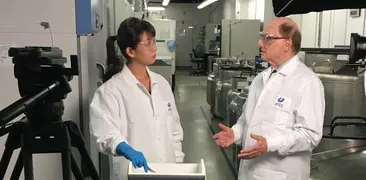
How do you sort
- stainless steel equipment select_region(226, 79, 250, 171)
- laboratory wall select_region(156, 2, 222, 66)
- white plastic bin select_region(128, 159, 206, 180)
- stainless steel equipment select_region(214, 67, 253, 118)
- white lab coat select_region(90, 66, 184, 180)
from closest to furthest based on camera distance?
1. white plastic bin select_region(128, 159, 206, 180)
2. white lab coat select_region(90, 66, 184, 180)
3. stainless steel equipment select_region(226, 79, 250, 171)
4. stainless steel equipment select_region(214, 67, 253, 118)
5. laboratory wall select_region(156, 2, 222, 66)

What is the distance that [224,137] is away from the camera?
1.72 m

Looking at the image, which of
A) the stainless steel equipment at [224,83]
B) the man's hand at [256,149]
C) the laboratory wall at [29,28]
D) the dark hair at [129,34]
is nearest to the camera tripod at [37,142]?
the laboratory wall at [29,28]

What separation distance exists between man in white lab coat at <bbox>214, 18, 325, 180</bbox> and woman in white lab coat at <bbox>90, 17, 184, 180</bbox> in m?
0.31

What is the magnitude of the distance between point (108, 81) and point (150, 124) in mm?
281

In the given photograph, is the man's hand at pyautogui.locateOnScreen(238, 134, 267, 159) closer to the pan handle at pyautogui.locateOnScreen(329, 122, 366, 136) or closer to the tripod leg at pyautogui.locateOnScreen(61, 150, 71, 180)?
the pan handle at pyautogui.locateOnScreen(329, 122, 366, 136)

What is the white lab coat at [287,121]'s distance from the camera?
1546 mm

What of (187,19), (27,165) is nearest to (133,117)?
(27,165)

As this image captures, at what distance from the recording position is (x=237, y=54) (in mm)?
8156

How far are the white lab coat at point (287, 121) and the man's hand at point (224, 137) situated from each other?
0.27 feet

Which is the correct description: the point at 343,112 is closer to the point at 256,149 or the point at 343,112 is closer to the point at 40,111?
the point at 256,149

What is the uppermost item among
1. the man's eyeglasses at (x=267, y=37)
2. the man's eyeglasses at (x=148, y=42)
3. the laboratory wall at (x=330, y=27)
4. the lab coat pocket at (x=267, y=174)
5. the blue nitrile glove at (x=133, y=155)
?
the laboratory wall at (x=330, y=27)

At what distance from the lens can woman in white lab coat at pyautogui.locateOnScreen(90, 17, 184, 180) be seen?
1475mm

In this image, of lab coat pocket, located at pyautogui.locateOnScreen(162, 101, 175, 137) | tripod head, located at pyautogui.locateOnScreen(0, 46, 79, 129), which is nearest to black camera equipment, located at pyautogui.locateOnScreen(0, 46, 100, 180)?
tripod head, located at pyautogui.locateOnScreen(0, 46, 79, 129)

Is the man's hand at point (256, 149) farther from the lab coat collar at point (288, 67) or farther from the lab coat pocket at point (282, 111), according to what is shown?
the lab coat collar at point (288, 67)
